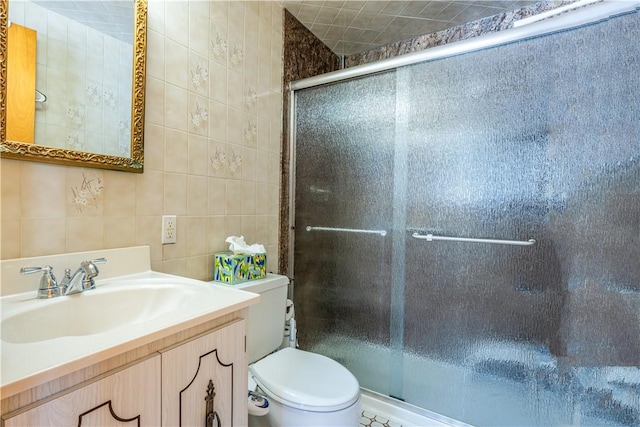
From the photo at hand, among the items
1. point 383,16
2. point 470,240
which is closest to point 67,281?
point 470,240

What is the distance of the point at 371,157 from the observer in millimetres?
1657

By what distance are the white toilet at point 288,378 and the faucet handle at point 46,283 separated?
0.53m

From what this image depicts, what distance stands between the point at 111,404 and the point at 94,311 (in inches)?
15.9

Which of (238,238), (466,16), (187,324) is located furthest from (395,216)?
(466,16)

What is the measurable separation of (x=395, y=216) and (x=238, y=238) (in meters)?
0.78

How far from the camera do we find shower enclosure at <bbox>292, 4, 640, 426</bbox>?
3.82 ft

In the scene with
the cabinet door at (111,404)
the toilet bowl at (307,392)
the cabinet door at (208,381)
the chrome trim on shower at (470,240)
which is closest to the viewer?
the cabinet door at (111,404)

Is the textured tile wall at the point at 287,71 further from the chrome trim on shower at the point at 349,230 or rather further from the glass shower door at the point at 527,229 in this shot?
the glass shower door at the point at 527,229

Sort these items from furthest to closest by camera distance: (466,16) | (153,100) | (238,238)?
(466,16)
(238,238)
(153,100)

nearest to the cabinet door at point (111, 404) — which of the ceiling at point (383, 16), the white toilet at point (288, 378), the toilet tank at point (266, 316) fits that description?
the white toilet at point (288, 378)

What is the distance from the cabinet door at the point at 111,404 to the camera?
19.5 inches

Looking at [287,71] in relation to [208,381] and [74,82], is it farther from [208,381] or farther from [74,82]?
[208,381]

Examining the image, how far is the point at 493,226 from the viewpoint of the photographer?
135 centimetres

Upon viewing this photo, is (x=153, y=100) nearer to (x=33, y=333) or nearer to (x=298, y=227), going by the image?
(x=33, y=333)
